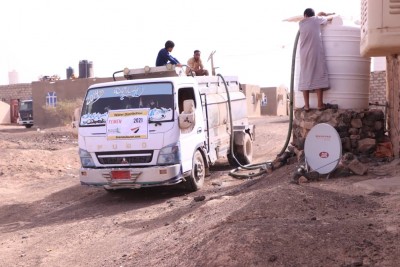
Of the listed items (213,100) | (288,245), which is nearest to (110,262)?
(288,245)

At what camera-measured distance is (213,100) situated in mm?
11086

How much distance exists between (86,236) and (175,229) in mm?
1421

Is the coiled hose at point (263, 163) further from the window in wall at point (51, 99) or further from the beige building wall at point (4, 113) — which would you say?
the beige building wall at point (4, 113)

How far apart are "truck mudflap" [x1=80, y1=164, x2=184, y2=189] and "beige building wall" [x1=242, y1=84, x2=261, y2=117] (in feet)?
105

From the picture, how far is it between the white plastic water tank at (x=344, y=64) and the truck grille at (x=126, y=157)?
3.21 metres

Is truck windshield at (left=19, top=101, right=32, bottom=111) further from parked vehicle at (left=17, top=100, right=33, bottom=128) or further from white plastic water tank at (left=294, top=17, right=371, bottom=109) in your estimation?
white plastic water tank at (left=294, top=17, right=371, bottom=109)

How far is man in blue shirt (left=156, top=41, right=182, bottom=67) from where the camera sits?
1087cm

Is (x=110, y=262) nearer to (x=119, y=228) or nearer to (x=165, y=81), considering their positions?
(x=119, y=228)

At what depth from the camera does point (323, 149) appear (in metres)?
7.39

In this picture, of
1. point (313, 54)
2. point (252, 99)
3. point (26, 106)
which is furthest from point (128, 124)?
point (252, 99)

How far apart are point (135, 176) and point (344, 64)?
13.0ft

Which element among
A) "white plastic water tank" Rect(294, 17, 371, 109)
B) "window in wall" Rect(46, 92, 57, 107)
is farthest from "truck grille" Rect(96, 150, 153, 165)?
"window in wall" Rect(46, 92, 57, 107)

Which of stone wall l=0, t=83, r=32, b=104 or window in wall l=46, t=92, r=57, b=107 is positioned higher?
stone wall l=0, t=83, r=32, b=104

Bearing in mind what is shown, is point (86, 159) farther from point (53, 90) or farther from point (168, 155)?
point (53, 90)
